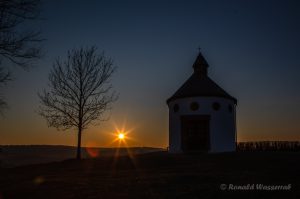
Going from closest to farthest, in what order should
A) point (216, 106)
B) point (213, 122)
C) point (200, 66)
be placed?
point (213, 122) < point (216, 106) < point (200, 66)

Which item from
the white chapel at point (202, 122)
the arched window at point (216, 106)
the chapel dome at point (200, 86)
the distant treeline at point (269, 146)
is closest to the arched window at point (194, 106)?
the white chapel at point (202, 122)

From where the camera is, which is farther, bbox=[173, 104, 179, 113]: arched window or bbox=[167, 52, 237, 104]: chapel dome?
bbox=[173, 104, 179, 113]: arched window

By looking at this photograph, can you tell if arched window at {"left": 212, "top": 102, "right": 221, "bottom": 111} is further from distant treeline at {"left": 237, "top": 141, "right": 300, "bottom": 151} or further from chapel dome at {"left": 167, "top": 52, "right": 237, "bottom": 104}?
distant treeline at {"left": 237, "top": 141, "right": 300, "bottom": 151}

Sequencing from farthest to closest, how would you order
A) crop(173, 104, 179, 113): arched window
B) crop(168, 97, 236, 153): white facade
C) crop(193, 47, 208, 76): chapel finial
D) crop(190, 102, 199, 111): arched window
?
crop(193, 47, 208, 76): chapel finial → crop(173, 104, 179, 113): arched window → crop(190, 102, 199, 111): arched window → crop(168, 97, 236, 153): white facade

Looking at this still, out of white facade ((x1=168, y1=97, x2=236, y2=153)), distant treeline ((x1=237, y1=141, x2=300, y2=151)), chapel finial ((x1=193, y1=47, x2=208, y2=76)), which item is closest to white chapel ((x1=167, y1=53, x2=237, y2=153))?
white facade ((x1=168, y1=97, x2=236, y2=153))

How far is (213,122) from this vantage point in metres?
31.4

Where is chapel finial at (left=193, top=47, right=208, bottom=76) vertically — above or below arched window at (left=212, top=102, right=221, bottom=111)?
above

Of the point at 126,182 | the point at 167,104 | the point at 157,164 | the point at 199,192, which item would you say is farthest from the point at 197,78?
the point at 199,192

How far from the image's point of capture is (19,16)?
12211 mm

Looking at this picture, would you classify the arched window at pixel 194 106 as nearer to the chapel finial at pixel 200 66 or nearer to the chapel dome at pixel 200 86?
the chapel dome at pixel 200 86

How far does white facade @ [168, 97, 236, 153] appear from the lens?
31.3 metres

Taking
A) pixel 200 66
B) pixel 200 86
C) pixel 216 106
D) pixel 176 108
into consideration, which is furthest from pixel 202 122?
pixel 200 66

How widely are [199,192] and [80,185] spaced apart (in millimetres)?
5644

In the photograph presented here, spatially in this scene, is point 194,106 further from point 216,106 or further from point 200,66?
point 200,66
